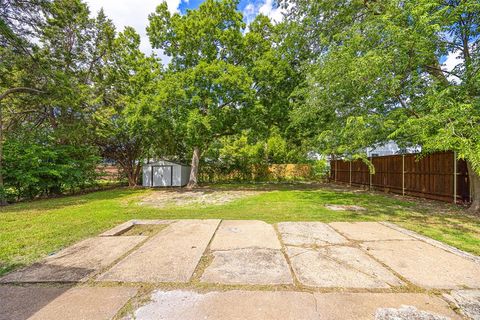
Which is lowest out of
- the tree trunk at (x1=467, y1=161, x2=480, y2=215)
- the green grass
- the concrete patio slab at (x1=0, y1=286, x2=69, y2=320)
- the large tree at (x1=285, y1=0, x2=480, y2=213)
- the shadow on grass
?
the shadow on grass

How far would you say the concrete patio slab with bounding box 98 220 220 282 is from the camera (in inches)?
93.0

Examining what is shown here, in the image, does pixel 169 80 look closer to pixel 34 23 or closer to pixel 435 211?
pixel 34 23

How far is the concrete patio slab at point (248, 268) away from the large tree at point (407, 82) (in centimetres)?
399

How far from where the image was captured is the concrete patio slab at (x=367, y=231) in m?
3.65

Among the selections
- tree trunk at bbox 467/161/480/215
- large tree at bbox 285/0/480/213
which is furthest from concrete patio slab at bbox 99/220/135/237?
tree trunk at bbox 467/161/480/215

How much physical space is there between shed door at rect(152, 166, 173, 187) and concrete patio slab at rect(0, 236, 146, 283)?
10.8m

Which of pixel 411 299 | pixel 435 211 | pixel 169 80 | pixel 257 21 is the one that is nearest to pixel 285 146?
pixel 257 21

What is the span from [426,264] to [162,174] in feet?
45.1

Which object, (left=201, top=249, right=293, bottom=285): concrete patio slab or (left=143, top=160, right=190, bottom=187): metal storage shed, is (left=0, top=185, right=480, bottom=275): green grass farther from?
(left=143, top=160, right=190, bottom=187): metal storage shed

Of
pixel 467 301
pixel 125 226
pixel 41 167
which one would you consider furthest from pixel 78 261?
pixel 41 167

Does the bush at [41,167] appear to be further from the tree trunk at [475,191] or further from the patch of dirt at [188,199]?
the tree trunk at [475,191]

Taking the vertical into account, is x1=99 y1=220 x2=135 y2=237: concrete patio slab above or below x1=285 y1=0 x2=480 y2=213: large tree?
below

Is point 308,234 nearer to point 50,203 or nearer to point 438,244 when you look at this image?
point 438,244

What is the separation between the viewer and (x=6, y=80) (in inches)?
334
